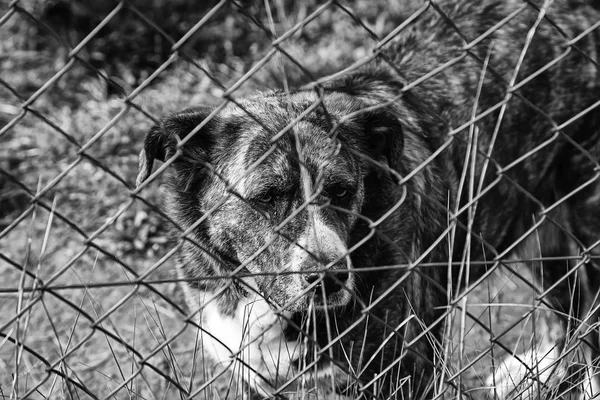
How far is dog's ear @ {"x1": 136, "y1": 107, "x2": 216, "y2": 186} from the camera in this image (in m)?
3.02

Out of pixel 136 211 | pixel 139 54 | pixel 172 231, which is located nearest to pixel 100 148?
pixel 136 211

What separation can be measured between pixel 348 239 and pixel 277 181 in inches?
15.1

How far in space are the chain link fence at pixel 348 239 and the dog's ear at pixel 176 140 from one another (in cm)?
1

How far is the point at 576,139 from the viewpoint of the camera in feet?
13.3

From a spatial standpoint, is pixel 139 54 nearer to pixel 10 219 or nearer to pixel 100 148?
pixel 100 148

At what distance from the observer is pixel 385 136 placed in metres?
3.39

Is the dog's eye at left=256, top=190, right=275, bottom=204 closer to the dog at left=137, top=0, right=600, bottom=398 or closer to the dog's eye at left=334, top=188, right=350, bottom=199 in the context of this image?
the dog at left=137, top=0, right=600, bottom=398

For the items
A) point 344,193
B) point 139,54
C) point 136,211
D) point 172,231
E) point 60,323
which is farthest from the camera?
point 139,54

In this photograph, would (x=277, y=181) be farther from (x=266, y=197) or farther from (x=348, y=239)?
(x=348, y=239)

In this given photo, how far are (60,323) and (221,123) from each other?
6.11 feet

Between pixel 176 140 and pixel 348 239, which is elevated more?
pixel 176 140

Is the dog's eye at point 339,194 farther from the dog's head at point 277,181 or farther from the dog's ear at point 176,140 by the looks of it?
the dog's ear at point 176,140

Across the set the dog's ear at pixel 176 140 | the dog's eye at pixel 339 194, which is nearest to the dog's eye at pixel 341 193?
the dog's eye at pixel 339 194

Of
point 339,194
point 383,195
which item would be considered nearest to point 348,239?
point 339,194
